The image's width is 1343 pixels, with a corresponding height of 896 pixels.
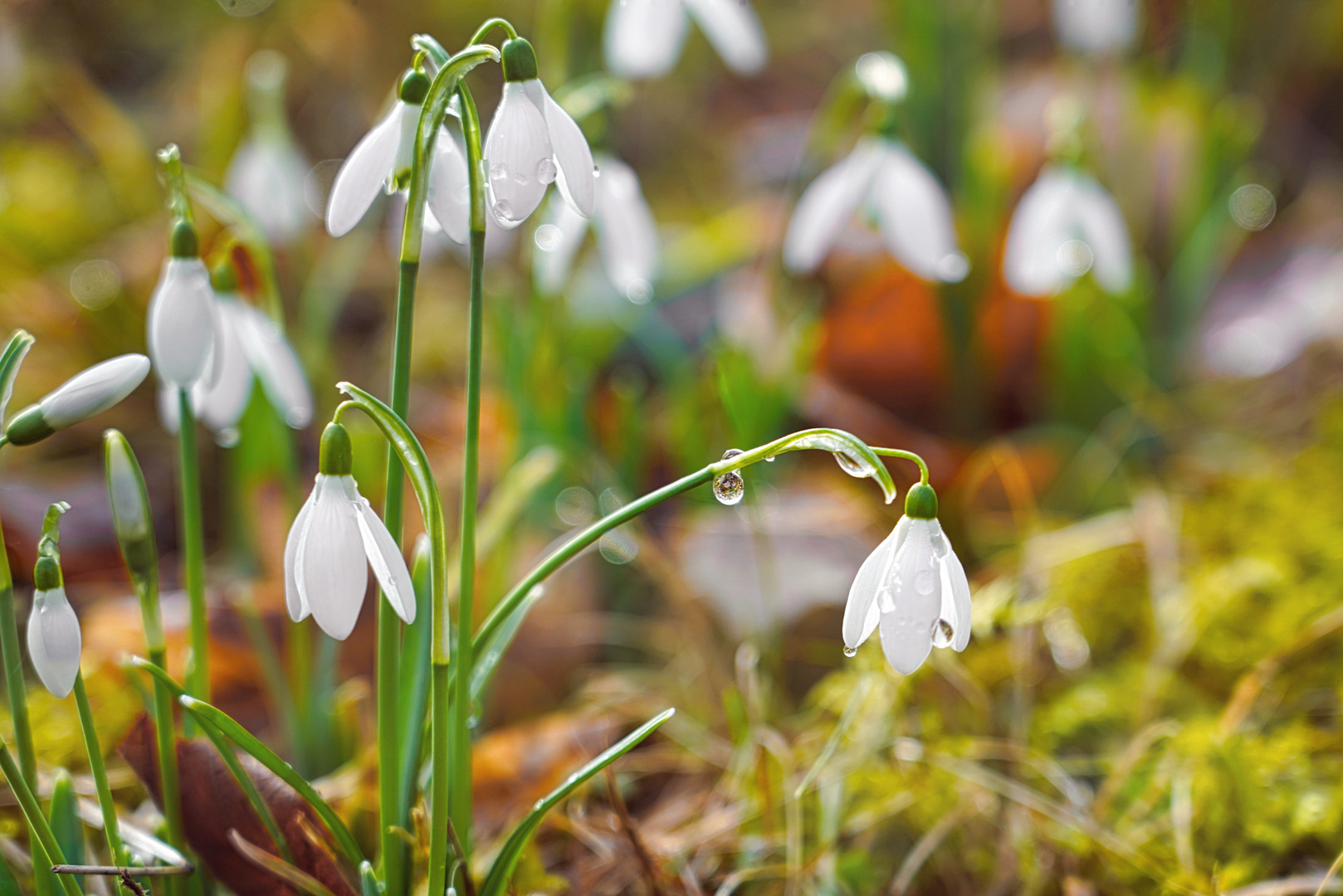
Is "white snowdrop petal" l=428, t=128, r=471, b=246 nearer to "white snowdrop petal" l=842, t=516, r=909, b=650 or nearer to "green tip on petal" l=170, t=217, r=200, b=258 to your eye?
"green tip on petal" l=170, t=217, r=200, b=258

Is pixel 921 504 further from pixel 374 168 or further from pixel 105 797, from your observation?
pixel 105 797

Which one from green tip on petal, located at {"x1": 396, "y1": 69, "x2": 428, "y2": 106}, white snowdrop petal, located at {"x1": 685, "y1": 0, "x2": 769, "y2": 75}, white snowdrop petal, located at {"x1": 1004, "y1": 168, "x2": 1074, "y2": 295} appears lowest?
white snowdrop petal, located at {"x1": 1004, "y1": 168, "x2": 1074, "y2": 295}

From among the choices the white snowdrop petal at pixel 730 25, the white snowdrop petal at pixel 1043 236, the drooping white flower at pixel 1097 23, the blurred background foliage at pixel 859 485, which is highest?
the drooping white flower at pixel 1097 23

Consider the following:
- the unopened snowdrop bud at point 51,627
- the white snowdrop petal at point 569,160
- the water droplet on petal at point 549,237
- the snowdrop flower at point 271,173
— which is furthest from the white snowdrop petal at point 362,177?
the snowdrop flower at point 271,173

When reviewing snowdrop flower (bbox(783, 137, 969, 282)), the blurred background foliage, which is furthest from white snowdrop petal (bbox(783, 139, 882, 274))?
the blurred background foliage

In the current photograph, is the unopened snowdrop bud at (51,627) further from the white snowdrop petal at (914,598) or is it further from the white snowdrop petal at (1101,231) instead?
the white snowdrop petal at (1101,231)

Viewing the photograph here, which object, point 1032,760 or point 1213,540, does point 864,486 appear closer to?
point 1213,540

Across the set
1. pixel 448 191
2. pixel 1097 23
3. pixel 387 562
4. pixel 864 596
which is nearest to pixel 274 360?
pixel 448 191

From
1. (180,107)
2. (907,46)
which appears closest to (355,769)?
(907,46)
